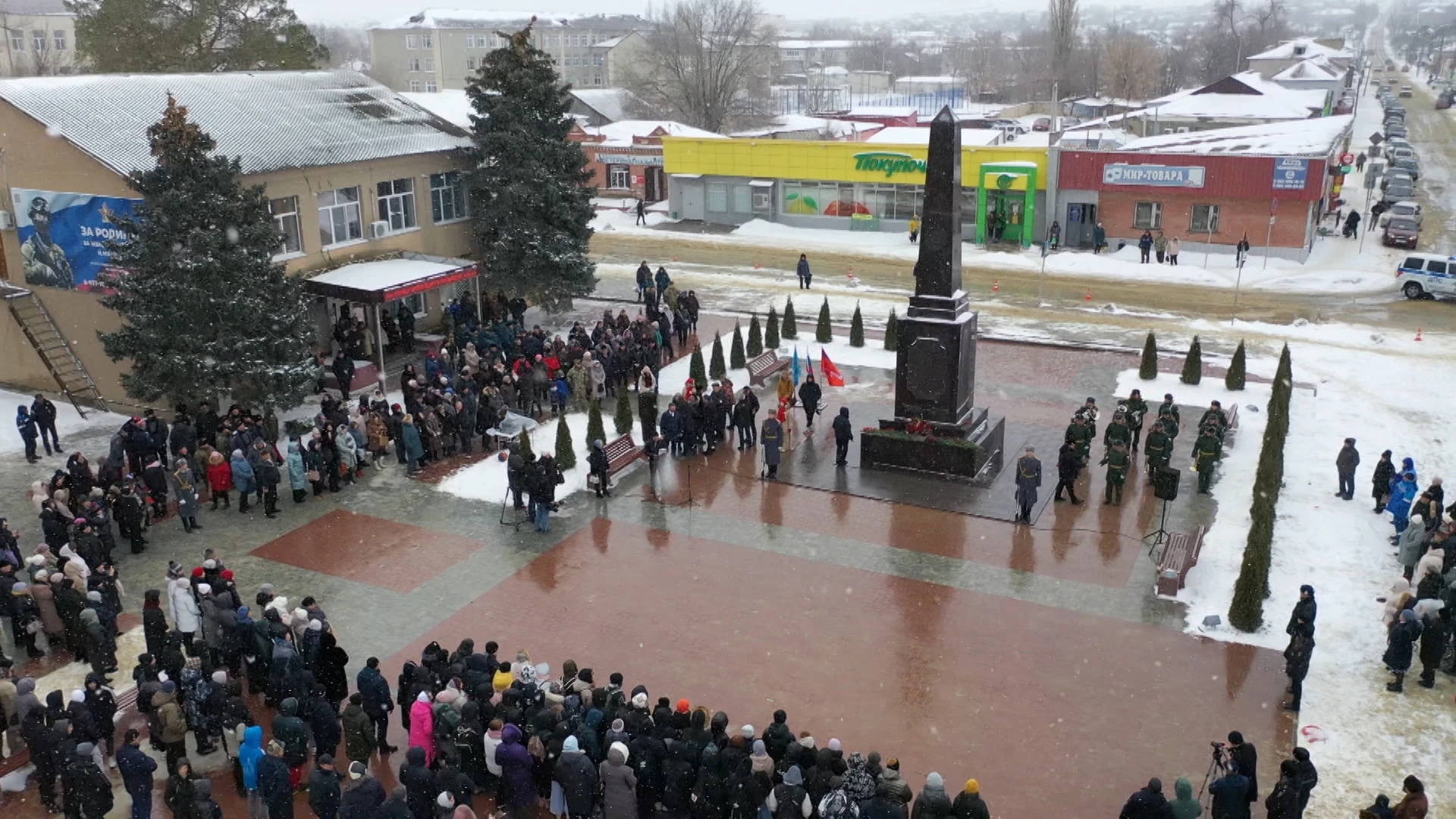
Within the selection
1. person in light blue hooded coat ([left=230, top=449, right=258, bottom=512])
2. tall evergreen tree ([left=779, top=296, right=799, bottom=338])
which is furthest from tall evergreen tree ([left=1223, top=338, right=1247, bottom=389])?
person in light blue hooded coat ([left=230, top=449, right=258, bottom=512])

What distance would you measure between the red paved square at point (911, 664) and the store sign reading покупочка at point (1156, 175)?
29709 mm

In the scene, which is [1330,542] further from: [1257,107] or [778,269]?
[1257,107]

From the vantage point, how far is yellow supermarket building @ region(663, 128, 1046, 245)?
4353 cm

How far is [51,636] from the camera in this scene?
49.4 ft

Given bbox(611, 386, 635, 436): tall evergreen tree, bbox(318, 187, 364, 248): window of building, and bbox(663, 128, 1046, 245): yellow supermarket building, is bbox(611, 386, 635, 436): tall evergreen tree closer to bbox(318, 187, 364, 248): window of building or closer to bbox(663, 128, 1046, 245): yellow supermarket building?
bbox(318, 187, 364, 248): window of building

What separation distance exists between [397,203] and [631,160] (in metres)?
28.5

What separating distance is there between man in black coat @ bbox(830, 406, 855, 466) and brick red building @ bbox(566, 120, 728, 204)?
3722cm

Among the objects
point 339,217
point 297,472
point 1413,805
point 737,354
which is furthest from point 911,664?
point 339,217

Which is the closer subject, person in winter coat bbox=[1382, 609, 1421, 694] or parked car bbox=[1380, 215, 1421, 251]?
person in winter coat bbox=[1382, 609, 1421, 694]

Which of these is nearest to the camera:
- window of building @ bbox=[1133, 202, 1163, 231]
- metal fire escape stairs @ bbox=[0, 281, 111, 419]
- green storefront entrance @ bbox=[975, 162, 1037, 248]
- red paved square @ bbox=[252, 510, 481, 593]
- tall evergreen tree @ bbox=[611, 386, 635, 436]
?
red paved square @ bbox=[252, 510, 481, 593]

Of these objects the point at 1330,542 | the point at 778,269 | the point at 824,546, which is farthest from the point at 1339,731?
the point at 778,269

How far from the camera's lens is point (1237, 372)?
25250 mm

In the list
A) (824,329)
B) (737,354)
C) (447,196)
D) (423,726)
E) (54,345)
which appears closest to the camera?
(423,726)

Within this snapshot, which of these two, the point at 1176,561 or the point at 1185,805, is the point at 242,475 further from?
the point at 1185,805
